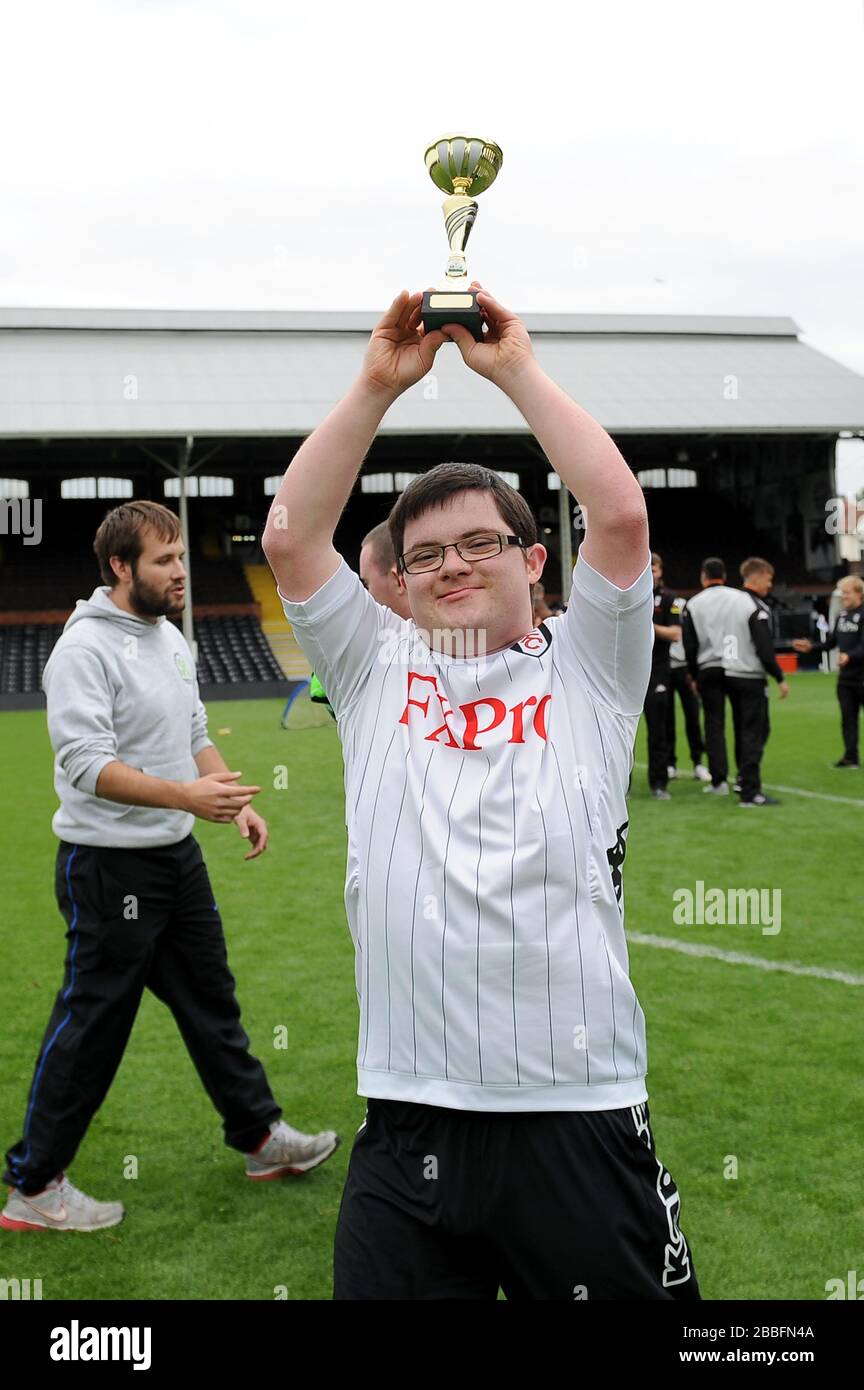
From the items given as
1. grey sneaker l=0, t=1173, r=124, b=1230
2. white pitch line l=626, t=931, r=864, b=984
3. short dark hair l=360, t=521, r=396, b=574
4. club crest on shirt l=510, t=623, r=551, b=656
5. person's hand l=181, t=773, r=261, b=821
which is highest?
short dark hair l=360, t=521, r=396, b=574

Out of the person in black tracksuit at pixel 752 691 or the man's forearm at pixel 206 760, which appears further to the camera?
the person in black tracksuit at pixel 752 691

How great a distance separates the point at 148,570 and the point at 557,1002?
241 centimetres

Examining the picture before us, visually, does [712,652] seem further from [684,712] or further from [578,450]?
[578,450]

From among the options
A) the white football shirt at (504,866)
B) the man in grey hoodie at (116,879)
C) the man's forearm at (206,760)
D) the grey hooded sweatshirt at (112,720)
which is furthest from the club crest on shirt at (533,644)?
the man's forearm at (206,760)

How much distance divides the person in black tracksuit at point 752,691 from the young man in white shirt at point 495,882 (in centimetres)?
954

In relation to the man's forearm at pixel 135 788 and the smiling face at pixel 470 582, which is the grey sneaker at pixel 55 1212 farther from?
the smiling face at pixel 470 582

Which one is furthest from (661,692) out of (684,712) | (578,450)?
(578,450)

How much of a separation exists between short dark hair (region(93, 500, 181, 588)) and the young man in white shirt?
1863 mm

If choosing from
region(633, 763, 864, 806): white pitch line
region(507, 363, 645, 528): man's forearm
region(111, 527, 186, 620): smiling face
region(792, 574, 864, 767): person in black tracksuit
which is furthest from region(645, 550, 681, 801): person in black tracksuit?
region(507, 363, 645, 528): man's forearm

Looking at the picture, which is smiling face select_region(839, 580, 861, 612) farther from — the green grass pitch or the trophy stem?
the trophy stem

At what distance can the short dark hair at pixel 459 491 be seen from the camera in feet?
7.23

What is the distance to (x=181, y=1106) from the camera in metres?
4.96

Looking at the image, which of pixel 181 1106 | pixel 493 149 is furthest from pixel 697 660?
pixel 493 149

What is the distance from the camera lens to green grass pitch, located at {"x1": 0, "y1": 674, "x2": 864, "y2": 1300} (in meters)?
3.71
